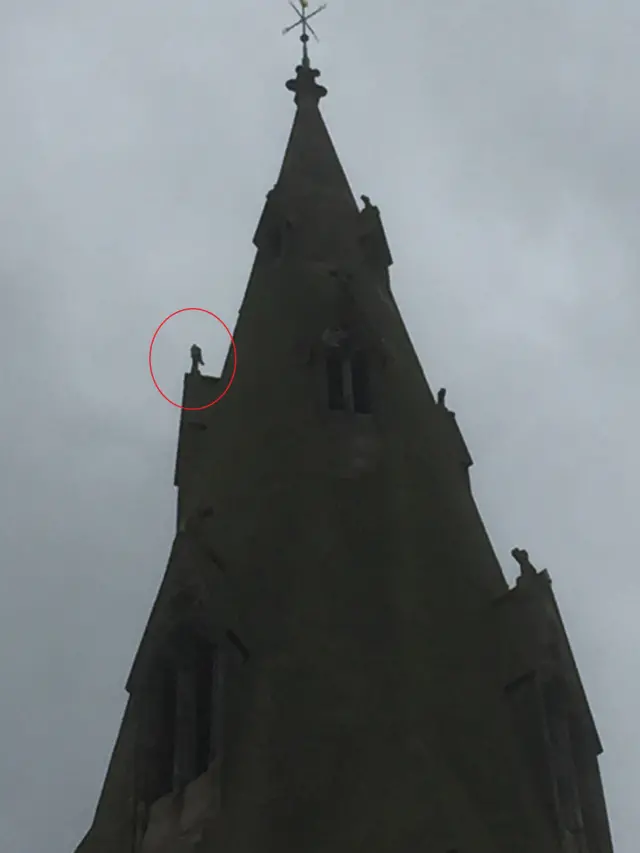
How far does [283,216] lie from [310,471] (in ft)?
24.6

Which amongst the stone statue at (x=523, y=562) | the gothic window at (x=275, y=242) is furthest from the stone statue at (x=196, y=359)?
the stone statue at (x=523, y=562)

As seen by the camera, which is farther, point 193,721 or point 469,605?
point 469,605

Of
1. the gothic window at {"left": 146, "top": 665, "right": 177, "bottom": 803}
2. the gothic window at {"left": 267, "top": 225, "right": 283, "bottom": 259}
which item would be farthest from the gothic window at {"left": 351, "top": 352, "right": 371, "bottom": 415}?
the gothic window at {"left": 146, "top": 665, "right": 177, "bottom": 803}

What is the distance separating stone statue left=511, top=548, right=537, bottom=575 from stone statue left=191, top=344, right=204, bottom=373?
25.5 feet

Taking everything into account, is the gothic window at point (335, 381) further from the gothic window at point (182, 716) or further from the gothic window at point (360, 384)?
the gothic window at point (182, 716)

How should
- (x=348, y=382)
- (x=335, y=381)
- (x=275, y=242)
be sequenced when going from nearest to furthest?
(x=348, y=382) → (x=335, y=381) → (x=275, y=242)

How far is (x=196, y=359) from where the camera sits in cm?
2450

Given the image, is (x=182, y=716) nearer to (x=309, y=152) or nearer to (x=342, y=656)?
(x=342, y=656)

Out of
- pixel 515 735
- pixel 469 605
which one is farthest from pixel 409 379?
pixel 515 735

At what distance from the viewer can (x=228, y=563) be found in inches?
704

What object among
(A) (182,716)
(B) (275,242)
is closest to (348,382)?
(B) (275,242)

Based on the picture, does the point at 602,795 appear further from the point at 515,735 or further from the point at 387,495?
the point at 387,495

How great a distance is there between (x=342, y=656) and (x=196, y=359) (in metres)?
9.24

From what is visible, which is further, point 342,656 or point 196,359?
point 196,359
